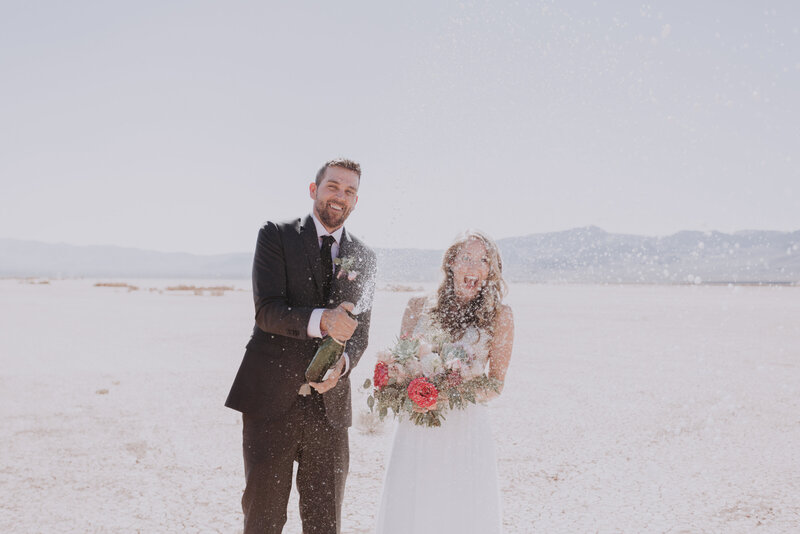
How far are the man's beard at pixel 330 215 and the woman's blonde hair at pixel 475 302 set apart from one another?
3.75 ft

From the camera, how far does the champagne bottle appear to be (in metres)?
3.82

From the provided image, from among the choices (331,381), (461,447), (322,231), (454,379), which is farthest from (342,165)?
(461,447)

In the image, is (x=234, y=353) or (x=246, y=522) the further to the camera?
(x=234, y=353)

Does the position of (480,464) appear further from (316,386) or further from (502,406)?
(502,406)

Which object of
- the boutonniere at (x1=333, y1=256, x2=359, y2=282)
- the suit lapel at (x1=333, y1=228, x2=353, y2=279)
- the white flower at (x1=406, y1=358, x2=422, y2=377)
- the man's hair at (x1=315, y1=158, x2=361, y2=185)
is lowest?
the white flower at (x1=406, y1=358, x2=422, y2=377)

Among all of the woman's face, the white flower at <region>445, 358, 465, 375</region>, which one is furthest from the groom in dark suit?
the woman's face

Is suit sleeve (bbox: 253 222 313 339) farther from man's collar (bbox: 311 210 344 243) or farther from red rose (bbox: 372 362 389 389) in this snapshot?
red rose (bbox: 372 362 389 389)

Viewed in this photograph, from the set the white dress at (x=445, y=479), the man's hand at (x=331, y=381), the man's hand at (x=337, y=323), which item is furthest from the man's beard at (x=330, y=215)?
the white dress at (x=445, y=479)

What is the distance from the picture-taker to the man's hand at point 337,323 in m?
3.63

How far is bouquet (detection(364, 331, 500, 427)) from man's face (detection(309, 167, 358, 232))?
41.3 inches

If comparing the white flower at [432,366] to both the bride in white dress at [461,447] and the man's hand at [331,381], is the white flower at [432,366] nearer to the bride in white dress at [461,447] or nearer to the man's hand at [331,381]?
the bride in white dress at [461,447]

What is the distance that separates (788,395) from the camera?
511 inches

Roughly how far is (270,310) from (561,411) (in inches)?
356

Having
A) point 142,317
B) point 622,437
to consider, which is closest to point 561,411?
point 622,437
